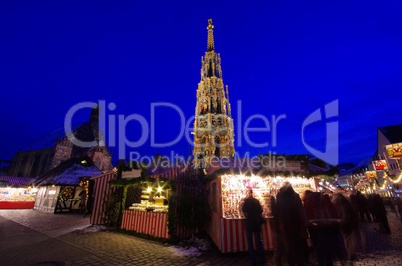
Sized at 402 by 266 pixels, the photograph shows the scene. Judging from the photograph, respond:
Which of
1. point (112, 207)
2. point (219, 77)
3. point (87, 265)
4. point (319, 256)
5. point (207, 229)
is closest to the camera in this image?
point (319, 256)

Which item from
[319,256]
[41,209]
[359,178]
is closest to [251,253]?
[319,256]

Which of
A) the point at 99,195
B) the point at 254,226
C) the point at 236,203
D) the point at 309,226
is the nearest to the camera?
the point at 309,226

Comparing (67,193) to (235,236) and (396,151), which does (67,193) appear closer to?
(235,236)

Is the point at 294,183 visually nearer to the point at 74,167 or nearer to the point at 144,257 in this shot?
the point at 144,257

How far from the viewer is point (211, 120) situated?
43438 mm

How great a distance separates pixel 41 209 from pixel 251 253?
25.1 m

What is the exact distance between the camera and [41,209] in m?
21.7

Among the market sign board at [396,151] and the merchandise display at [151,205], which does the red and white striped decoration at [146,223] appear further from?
the market sign board at [396,151]

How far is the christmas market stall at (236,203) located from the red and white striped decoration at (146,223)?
6.80 ft

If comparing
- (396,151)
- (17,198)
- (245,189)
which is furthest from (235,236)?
(17,198)

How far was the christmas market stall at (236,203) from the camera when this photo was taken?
6.67 metres

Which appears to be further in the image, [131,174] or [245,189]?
[131,174]

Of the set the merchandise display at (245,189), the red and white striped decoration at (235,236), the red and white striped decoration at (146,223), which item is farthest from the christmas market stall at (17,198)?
the red and white striped decoration at (235,236)

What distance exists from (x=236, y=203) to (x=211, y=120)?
1427 inches
